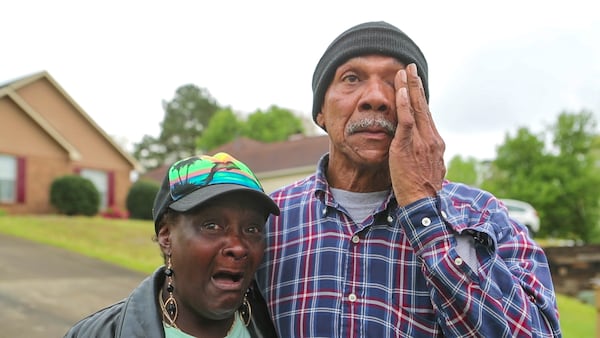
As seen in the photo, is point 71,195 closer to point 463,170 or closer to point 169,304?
point 169,304

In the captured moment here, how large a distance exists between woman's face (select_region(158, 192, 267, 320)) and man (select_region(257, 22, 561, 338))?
29 cm

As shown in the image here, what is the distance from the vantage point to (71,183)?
19406 millimetres

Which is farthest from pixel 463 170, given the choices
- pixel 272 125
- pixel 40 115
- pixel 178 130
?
pixel 40 115

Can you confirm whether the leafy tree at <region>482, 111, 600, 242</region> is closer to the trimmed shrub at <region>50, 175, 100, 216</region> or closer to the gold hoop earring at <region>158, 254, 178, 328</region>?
the trimmed shrub at <region>50, 175, 100, 216</region>

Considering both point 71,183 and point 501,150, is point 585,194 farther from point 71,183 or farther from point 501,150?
point 71,183

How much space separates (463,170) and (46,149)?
5074 centimetres

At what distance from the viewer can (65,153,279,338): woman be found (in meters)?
1.83

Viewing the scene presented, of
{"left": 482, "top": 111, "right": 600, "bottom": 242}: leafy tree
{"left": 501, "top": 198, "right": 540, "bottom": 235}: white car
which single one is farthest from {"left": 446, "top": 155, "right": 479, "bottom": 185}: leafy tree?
{"left": 501, "top": 198, "right": 540, "bottom": 235}: white car

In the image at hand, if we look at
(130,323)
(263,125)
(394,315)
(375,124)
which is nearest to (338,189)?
(375,124)

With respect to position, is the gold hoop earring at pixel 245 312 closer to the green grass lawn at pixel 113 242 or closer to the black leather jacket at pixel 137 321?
the black leather jacket at pixel 137 321

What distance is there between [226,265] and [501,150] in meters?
36.9

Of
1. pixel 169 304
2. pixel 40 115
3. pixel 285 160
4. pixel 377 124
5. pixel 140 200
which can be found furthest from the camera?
pixel 285 160

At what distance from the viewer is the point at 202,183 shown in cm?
190

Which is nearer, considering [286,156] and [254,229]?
[254,229]
